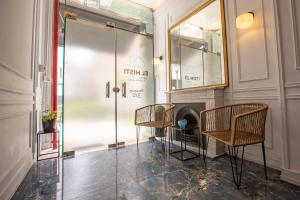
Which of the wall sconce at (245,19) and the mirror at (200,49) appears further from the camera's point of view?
the mirror at (200,49)

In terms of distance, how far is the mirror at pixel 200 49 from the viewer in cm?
234

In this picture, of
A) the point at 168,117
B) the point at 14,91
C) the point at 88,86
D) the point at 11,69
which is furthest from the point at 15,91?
the point at 168,117

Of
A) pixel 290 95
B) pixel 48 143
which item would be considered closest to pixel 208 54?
pixel 290 95

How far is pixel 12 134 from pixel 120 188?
44.3 inches

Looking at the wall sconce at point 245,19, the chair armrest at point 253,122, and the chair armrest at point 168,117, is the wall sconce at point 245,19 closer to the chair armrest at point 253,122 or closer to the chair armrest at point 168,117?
the chair armrest at point 253,122

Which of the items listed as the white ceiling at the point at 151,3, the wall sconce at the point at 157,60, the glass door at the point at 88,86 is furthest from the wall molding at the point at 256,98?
the white ceiling at the point at 151,3

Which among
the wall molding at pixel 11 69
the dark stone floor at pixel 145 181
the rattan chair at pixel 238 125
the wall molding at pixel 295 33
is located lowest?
the dark stone floor at pixel 145 181

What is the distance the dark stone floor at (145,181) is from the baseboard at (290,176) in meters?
0.05

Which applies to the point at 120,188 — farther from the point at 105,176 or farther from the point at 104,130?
the point at 104,130

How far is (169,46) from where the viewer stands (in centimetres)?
333

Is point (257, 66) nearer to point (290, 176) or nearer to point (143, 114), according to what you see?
point (290, 176)

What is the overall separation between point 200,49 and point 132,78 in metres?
1.51

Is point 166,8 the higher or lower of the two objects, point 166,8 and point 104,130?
the higher

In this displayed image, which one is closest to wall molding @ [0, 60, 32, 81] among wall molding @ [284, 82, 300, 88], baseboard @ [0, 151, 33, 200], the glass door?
baseboard @ [0, 151, 33, 200]
